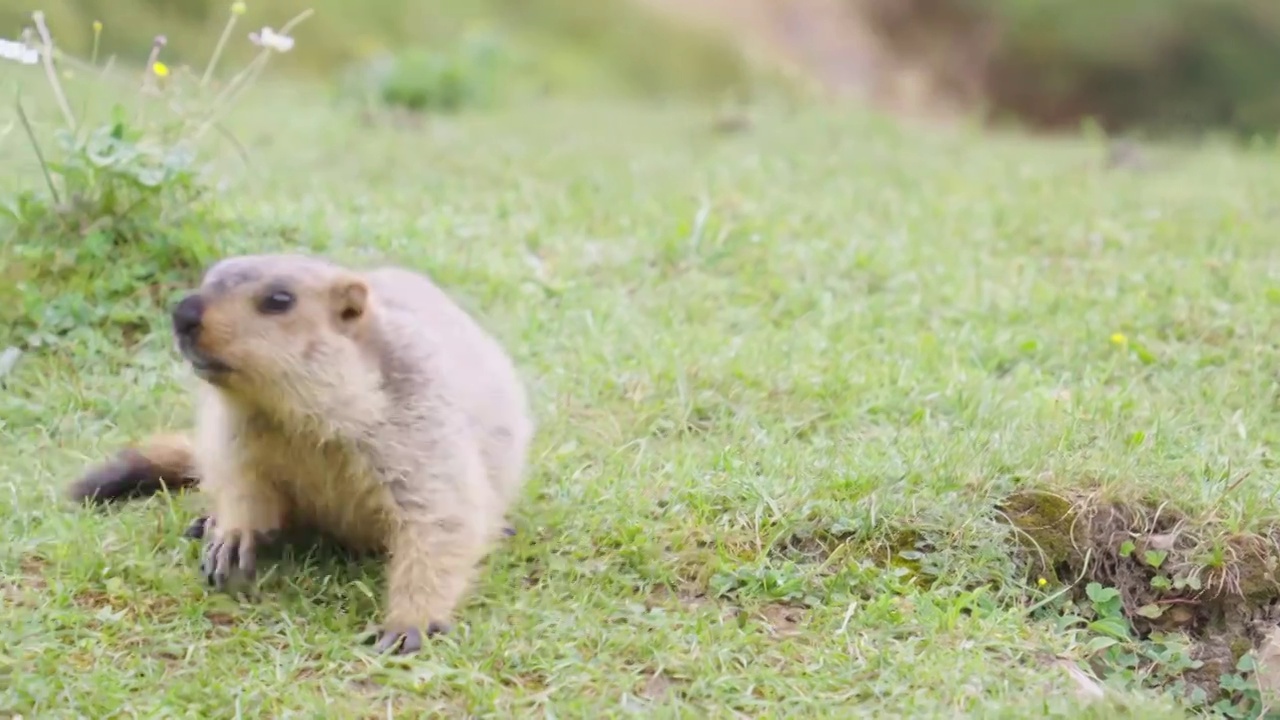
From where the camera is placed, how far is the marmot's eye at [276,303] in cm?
285

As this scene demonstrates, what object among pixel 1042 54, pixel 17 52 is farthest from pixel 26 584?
pixel 1042 54

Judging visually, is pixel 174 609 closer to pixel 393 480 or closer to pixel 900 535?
pixel 393 480

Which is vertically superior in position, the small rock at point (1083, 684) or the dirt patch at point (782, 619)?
the small rock at point (1083, 684)

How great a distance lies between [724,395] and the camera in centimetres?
419

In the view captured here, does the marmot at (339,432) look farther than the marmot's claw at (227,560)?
No

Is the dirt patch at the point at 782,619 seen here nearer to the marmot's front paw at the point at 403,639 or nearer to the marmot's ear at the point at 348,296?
the marmot's front paw at the point at 403,639

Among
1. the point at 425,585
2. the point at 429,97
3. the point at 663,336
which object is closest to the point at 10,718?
the point at 425,585

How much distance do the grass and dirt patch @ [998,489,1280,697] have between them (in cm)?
2

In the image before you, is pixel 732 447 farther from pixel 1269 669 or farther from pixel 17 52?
pixel 17 52

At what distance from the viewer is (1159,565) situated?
3248 millimetres

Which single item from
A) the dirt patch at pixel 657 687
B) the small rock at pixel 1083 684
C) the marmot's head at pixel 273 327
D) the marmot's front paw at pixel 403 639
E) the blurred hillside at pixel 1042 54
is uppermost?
the marmot's head at pixel 273 327

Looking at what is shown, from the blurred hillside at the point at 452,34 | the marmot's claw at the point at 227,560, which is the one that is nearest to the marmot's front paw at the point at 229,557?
the marmot's claw at the point at 227,560

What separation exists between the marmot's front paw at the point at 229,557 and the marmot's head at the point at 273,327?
0.37m

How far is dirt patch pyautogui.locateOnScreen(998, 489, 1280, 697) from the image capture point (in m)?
3.21
